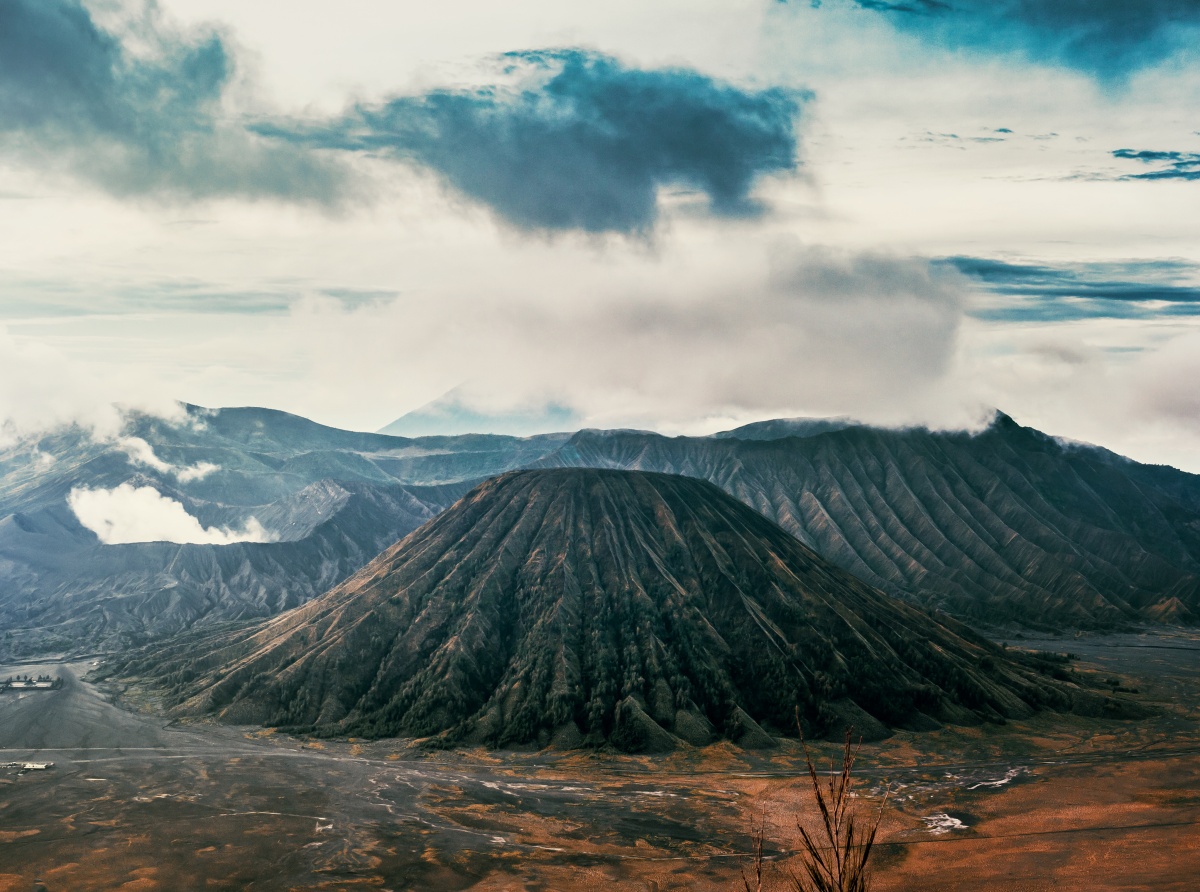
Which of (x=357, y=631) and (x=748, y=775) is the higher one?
(x=357, y=631)

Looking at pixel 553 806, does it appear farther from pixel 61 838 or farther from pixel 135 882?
pixel 61 838

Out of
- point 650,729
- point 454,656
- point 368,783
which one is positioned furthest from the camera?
point 454,656

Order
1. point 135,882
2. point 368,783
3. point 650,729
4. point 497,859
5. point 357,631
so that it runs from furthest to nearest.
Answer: point 357,631
point 650,729
point 368,783
point 497,859
point 135,882

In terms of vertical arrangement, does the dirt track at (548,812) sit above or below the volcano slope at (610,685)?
below

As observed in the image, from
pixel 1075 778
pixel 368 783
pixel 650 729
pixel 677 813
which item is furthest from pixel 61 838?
pixel 1075 778

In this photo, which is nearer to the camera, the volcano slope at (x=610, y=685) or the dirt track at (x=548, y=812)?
the dirt track at (x=548, y=812)

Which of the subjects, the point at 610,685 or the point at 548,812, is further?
the point at 610,685

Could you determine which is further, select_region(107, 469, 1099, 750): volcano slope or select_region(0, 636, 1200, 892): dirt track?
select_region(107, 469, 1099, 750): volcano slope

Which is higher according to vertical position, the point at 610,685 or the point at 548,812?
the point at 610,685

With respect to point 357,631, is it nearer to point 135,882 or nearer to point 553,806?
point 553,806

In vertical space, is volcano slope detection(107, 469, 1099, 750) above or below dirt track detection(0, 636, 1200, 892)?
above

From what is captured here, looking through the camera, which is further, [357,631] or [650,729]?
[357,631]
